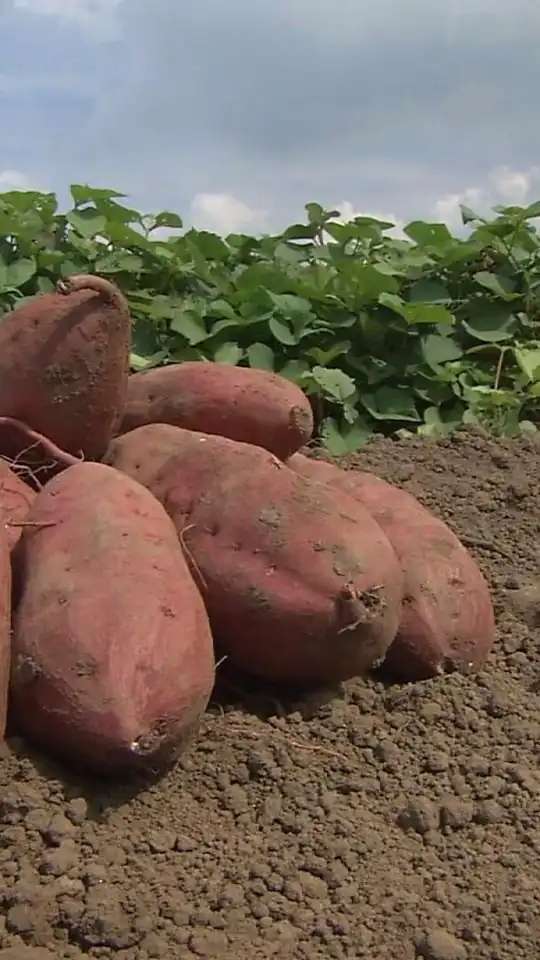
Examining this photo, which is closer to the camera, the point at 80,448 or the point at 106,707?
the point at 106,707

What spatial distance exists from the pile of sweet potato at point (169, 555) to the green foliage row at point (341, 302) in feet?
3.82

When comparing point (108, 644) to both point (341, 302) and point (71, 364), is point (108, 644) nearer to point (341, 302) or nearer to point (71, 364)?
point (71, 364)

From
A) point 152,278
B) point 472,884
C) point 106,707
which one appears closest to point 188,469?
point 106,707

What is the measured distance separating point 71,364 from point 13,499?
22cm

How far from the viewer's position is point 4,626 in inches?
52.1

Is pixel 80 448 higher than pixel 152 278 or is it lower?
higher

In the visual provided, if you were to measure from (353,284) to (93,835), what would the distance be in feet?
7.49

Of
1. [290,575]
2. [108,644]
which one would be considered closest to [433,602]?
[290,575]

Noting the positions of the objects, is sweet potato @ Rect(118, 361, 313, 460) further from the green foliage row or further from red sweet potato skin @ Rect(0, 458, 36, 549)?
the green foliage row

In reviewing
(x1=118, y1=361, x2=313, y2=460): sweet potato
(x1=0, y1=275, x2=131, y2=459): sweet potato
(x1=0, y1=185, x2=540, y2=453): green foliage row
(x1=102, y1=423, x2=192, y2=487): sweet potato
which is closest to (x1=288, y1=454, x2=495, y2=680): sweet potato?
(x1=118, y1=361, x2=313, y2=460): sweet potato

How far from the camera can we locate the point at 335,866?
4.04ft

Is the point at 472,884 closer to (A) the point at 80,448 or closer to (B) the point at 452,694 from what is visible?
(B) the point at 452,694

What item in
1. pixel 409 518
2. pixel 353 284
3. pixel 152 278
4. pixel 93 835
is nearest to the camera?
pixel 93 835

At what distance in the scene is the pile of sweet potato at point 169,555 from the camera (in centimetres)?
129
